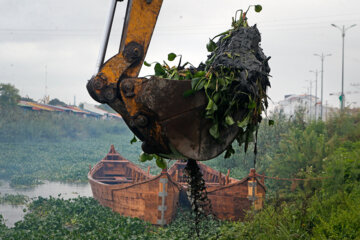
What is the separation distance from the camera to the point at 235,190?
10.6m

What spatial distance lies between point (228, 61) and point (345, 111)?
48.5 ft

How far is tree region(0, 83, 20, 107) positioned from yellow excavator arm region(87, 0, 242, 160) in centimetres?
3118

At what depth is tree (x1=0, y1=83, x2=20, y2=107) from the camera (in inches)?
1238

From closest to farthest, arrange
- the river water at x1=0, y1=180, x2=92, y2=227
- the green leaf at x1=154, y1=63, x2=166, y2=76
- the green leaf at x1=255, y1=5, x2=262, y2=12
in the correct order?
the green leaf at x1=154, y1=63, x2=166, y2=76, the green leaf at x1=255, y1=5, x2=262, y2=12, the river water at x1=0, y1=180, x2=92, y2=227

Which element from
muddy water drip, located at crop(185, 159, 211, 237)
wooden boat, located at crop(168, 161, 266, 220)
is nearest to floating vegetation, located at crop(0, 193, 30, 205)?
wooden boat, located at crop(168, 161, 266, 220)

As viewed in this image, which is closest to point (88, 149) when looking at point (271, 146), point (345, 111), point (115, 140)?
point (115, 140)

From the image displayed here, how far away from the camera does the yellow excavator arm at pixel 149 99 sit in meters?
2.91

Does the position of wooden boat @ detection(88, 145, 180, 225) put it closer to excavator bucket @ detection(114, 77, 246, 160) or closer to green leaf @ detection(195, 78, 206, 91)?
excavator bucket @ detection(114, 77, 246, 160)

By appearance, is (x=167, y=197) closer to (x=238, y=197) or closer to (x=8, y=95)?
(x=238, y=197)

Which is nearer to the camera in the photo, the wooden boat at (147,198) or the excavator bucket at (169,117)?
the excavator bucket at (169,117)

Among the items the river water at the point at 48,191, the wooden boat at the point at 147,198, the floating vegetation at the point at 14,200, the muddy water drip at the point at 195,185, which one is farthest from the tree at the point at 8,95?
the muddy water drip at the point at 195,185

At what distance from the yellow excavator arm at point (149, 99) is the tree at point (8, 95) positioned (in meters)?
31.2

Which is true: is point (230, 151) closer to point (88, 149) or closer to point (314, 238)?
point (314, 238)

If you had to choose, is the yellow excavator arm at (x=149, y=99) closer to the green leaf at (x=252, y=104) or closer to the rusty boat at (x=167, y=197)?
the green leaf at (x=252, y=104)
